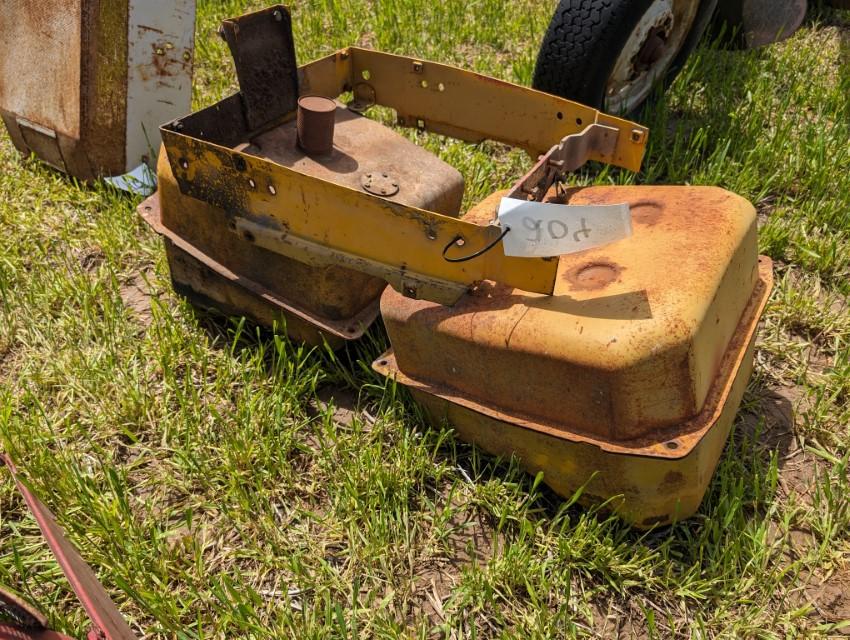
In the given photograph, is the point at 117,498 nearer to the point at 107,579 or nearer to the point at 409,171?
the point at 107,579

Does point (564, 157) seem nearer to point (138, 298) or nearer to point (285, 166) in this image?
point (285, 166)

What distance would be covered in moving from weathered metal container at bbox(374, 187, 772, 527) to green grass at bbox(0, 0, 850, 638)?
0.50ft

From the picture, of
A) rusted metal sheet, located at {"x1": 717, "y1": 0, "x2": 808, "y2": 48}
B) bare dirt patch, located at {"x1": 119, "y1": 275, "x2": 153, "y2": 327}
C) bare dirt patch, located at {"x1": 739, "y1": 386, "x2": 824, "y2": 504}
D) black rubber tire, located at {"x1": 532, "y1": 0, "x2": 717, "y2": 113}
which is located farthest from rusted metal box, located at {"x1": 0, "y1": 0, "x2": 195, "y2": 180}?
rusted metal sheet, located at {"x1": 717, "y1": 0, "x2": 808, "y2": 48}

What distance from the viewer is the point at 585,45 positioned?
2.79 m

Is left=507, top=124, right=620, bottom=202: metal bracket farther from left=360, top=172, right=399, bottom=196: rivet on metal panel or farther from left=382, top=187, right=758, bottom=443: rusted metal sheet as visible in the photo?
left=360, top=172, right=399, bottom=196: rivet on metal panel

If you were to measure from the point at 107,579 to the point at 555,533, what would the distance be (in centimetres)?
108

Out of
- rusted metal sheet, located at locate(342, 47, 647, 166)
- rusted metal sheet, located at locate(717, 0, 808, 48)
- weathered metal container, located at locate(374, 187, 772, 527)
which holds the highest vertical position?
rusted metal sheet, located at locate(717, 0, 808, 48)

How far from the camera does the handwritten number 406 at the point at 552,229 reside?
1.83 metres

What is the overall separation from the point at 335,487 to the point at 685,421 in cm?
89

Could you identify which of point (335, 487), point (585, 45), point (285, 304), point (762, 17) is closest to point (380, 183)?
point (285, 304)

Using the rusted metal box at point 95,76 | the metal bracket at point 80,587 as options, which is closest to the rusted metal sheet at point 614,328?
the metal bracket at point 80,587

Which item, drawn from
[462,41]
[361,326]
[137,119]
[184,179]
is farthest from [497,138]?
[462,41]

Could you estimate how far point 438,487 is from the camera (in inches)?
86.3

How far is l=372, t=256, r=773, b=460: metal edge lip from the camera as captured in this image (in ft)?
5.88
